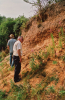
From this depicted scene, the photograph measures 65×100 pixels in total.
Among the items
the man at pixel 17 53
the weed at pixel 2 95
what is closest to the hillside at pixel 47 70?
the weed at pixel 2 95

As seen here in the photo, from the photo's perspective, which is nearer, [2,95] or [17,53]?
[2,95]

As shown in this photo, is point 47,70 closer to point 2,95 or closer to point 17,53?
point 17,53

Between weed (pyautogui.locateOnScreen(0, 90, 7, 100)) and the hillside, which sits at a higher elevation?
the hillside

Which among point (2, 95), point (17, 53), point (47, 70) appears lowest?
point (2, 95)

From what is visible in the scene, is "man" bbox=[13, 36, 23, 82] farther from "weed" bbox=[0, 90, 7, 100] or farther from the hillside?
"weed" bbox=[0, 90, 7, 100]

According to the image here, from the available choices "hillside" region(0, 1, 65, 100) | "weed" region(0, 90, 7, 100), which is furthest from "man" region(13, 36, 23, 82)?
"weed" region(0, 90, 7, 100)

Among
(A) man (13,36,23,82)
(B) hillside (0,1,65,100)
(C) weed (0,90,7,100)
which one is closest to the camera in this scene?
(B) hillside (0,1,65,100)

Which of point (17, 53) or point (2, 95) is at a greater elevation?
point (17, 53)

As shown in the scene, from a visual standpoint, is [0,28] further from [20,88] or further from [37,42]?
[20,88]

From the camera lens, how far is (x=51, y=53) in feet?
12.2

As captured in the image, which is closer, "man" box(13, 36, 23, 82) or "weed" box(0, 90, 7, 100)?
"weed" box(0, 90, 7, 100)

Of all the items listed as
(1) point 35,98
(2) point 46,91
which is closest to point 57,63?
(2) point 46,91

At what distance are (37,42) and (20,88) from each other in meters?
3.69

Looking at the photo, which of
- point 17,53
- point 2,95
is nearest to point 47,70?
point 17,53
